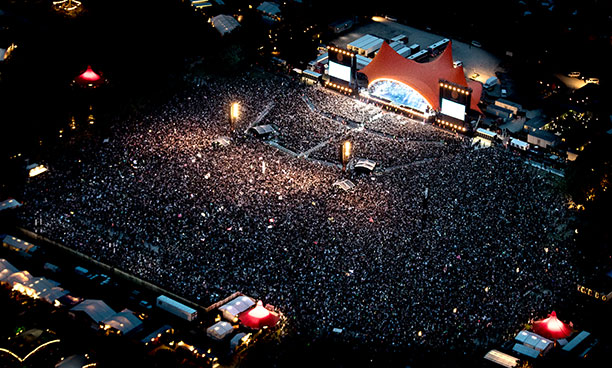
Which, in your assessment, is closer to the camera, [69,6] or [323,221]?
[323,221]

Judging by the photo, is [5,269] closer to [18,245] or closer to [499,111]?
[18,245]

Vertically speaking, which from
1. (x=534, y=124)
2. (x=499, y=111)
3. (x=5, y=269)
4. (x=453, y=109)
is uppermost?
→ (x=5, y=269)

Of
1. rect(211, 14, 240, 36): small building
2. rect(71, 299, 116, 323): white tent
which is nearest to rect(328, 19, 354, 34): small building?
rect(211, 14, 240, 36): small building

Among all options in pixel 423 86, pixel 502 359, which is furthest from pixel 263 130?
pixel 502 359

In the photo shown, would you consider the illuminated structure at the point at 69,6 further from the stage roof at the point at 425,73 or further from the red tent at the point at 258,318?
the red tent at the point at 258,318

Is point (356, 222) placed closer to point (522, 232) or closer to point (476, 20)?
point (522, 232)

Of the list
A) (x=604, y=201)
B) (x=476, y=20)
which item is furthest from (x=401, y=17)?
(x=604, y=201)

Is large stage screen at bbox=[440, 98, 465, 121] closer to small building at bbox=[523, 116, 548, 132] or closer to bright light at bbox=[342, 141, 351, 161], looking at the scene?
small building at bbox=[523, 116, 548, 132]
